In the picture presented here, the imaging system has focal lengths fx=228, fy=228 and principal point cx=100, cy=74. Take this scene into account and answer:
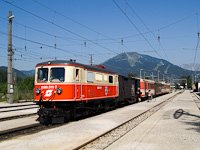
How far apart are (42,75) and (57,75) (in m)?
0.96

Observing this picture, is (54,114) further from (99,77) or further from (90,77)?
(99,77)

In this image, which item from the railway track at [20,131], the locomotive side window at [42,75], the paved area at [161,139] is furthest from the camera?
the locomotive side window at [42,75]

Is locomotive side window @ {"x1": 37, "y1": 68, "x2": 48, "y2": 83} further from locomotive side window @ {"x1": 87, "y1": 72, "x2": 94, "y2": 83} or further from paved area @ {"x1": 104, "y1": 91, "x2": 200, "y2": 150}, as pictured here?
paved area @ {"x1": 104, "y1": 91, "x2": 200, "y2": 150}

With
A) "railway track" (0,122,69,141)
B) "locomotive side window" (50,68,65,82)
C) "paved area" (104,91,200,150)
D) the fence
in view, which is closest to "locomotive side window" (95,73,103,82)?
"locomotive side window" (50,68,65,82)

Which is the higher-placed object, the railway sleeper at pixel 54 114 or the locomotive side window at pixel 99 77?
the locomotive side window at pixel 99 77

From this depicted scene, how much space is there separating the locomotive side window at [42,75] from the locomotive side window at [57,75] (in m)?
0.38

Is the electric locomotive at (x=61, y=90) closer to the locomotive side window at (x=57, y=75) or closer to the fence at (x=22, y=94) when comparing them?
the locomotive side window at (x=57, y=75)

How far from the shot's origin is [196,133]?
381 inches

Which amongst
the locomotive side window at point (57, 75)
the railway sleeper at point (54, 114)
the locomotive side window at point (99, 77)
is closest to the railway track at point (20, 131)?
the railway sleeper at point (54, 114)

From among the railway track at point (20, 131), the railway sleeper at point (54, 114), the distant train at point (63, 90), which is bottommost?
the railway track at point (20, 131)

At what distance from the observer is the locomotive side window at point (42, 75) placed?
41.3ft

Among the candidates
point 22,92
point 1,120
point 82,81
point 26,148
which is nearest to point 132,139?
→ point 26,148

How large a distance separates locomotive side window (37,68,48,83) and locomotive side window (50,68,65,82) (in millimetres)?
377

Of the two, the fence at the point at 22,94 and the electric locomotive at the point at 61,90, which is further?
the fence at the point at 22,94
